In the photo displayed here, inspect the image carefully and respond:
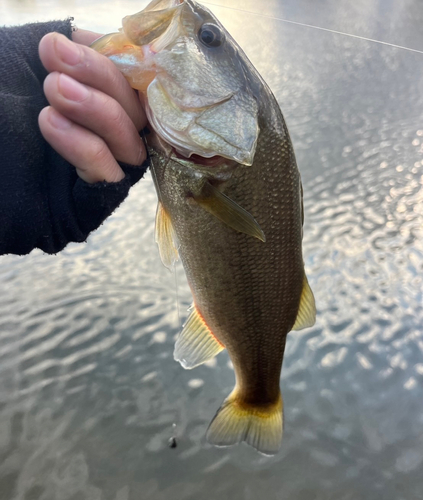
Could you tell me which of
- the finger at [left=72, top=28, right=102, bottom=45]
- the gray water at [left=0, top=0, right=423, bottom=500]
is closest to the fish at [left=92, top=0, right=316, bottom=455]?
the finger at [left=72, top=28, right=102, bottom=45]

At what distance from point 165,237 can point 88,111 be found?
0.21 metres

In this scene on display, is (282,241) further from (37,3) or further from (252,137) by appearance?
(37,3)

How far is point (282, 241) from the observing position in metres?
0.55

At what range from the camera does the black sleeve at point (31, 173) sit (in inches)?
18.4

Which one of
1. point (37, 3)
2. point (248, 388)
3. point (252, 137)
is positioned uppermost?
point (252, 137)

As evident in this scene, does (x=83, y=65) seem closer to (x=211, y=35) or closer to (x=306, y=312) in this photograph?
(x=211, y=35)

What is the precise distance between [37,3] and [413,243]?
206 cm

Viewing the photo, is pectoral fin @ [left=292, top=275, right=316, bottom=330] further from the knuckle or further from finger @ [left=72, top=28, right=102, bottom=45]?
finger @ [left=72, top=28, right=102, bottom=45]

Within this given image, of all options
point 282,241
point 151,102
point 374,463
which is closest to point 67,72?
point 151,102

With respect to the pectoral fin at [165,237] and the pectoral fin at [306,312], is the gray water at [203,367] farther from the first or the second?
the pectoral fin at [165,237]

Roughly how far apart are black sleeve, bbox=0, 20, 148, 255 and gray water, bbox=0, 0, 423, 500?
0.36m

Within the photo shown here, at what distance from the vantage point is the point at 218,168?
1.65ft

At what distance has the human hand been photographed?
1.27 feet

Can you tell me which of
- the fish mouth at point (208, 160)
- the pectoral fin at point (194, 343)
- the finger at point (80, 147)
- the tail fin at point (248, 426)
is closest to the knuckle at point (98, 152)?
the finger at point (80, 147)
